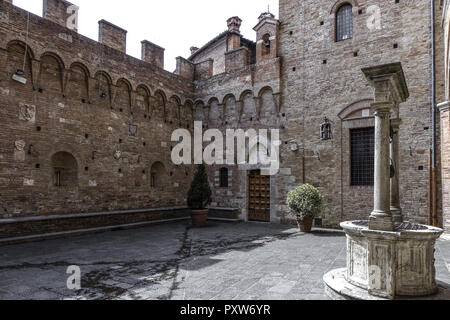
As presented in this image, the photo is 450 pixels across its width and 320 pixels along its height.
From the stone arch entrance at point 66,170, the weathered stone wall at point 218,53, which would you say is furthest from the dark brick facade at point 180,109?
the weathered stone wall at point 218,53

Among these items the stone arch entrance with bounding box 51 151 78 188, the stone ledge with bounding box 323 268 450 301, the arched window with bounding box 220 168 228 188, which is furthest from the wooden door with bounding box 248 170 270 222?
the stone ledge with bounding box 323 268 450 301

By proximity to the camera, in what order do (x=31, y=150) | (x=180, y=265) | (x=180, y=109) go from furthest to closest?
(x=180, y=109), (x=31, y=150), (x=180, y=265)

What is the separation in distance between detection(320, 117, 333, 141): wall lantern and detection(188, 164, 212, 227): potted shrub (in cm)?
485

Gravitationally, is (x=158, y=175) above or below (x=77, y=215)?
above

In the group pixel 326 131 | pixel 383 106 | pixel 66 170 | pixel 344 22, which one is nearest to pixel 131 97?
pixel 66 170

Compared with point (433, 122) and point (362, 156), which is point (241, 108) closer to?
point (362, 156)

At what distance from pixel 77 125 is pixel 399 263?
10.2 meters

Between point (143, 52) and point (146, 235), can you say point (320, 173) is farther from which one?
point (143, 52)

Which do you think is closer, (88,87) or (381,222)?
(381,222)

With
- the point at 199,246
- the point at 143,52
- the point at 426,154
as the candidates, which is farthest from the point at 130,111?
the point at 426,154

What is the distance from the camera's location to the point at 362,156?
11109 millimetres

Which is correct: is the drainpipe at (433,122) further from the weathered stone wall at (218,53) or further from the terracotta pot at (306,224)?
the weathered stone wall at (218,53)

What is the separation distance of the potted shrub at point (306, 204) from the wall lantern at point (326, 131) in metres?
2.14
